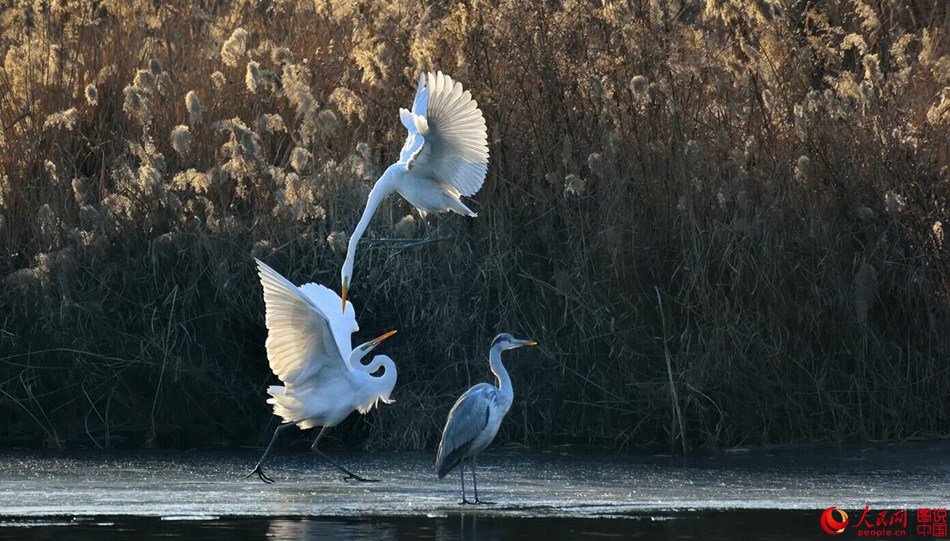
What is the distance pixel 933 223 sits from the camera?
9.70 metres

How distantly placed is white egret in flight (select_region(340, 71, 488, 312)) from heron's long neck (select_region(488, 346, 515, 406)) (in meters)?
1.29

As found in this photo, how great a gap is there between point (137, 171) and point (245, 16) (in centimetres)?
268

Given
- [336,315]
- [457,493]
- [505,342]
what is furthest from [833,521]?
[336,315]

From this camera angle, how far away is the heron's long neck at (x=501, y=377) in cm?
809

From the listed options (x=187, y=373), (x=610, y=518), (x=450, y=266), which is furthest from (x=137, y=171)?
(x=610, y=518)

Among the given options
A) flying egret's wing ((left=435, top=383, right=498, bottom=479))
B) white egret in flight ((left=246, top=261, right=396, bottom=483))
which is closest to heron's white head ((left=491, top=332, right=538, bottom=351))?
flying egret's wing ((left=435, top=383, right=498, bottom=479))

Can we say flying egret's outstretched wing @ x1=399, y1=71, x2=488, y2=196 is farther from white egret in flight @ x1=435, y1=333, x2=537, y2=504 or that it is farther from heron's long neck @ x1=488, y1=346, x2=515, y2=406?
white egret in flight @ x1=435, y1=333, x2=537, y2=504

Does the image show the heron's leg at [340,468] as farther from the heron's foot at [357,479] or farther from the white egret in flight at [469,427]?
the white egret in flight at [469,427]

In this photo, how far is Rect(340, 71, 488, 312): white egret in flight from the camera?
9148 mm

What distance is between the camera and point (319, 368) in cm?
870

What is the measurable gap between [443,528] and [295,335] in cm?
208

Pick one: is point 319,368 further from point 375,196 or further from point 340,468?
point 375,196

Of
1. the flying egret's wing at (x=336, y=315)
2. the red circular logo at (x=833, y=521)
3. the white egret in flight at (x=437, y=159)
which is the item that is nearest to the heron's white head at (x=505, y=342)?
the flying egret's wing at (x=336, y=315)

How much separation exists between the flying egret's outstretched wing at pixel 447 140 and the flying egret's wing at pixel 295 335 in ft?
4.22
